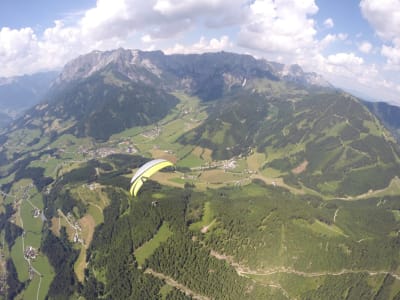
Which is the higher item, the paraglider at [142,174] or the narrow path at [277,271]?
the paraglider at [142,174]

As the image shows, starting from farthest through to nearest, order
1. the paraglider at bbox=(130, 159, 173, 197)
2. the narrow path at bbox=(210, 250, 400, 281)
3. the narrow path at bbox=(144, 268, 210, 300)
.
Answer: the narrow path at bbox=(210, 250, 400, 281), the paraglider at bbox=(130, 159, 173, 197), the narrow path at bbox=(144, 268, 210, 300)

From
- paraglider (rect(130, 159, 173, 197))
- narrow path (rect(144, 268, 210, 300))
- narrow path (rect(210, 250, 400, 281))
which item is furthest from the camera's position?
narrow path (rect(210, 250, 400, 281))

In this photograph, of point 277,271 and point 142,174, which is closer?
point 142,174

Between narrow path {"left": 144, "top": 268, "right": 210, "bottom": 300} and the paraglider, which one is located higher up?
the paraglider

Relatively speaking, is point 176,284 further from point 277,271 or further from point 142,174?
point 142,174

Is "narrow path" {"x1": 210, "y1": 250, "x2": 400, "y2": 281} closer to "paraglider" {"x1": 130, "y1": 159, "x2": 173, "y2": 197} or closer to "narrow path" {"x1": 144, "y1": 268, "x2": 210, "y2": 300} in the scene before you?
"narrow path" {"x1": 144, "y1": 268, "x2": 210, "y2": 300}

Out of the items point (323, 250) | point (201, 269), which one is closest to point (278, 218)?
point (323, 250)

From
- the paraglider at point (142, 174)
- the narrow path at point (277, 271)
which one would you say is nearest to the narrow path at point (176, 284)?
the narrow path at point (277, 271)

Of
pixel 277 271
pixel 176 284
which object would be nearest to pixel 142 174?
pixel 176 284

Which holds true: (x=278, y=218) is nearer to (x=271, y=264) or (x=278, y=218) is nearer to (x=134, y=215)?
(x=271, y=264)

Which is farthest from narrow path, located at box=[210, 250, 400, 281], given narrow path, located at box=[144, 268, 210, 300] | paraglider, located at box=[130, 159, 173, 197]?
paraglider, located at box=[130, 159, 173, 197]

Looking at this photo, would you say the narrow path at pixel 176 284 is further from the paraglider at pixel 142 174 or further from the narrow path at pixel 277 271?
the paraglider at pixel 142 174
